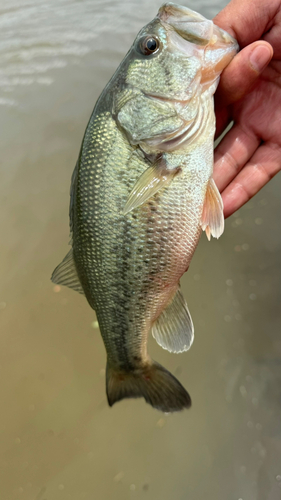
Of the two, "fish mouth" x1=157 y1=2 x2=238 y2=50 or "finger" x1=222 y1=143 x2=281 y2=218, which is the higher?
"fish mouth" x1=157 y1=2 x2=238 y2=50

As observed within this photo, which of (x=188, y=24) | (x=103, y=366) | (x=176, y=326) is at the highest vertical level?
(x=188, y=24)

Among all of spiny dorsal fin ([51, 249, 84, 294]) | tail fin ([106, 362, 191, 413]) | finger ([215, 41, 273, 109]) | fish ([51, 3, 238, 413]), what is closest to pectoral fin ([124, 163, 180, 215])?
fish ([51, 3, 238, 413])

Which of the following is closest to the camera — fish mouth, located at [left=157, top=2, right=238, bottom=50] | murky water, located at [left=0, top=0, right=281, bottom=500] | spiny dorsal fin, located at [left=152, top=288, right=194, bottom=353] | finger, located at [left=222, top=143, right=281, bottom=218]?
fish mouth, located at [left=157, top=2, right=238, bottom=50]

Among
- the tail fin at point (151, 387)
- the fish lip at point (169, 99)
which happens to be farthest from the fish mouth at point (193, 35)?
the tail fin at point (151, 387)

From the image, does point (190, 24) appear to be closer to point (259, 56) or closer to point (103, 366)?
point (259, 56)

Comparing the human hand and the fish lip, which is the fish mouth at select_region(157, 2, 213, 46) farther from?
the human hand

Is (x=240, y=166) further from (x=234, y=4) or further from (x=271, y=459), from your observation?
(x=271, y=459)

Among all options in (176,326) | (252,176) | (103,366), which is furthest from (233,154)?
(103,366)
